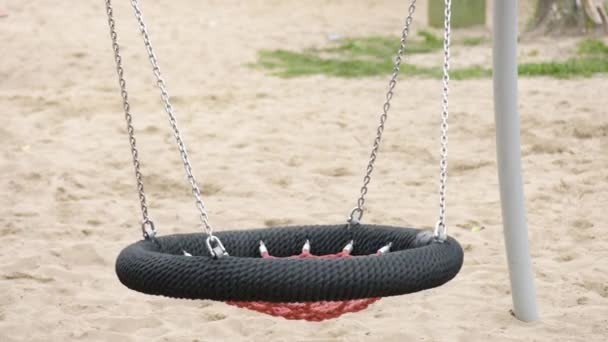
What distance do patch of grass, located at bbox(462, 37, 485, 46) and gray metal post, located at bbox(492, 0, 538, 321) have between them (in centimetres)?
577

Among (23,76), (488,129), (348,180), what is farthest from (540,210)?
(23,76)

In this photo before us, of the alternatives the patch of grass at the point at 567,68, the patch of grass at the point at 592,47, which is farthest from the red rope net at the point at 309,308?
the patch of grass at the point at 592,47

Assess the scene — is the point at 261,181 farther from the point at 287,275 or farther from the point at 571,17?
the point at 571,17

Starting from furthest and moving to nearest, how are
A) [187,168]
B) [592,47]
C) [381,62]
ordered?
[381,62]
[592,47]
[187,168]

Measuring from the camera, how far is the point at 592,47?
26.2 ft

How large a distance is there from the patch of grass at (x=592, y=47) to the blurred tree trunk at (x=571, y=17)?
455 millimetres

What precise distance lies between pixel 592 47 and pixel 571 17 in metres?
0.76

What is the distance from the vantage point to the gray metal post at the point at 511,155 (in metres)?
3.12

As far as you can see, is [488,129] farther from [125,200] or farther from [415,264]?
[415,264]

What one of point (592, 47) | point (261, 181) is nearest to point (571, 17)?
point (592, 47)

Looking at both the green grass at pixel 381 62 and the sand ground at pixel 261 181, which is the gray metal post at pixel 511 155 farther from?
the green grass at pixel 381 62

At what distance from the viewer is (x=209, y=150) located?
590 cm

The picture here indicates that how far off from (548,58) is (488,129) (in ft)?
7.04

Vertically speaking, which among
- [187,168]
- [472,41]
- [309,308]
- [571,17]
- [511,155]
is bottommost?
[472,41]
